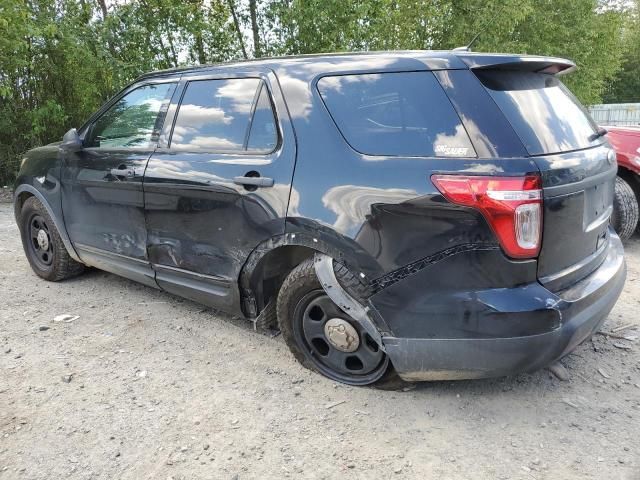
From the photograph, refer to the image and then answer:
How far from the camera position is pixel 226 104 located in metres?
3.40

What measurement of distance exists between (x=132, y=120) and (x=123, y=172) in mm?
426

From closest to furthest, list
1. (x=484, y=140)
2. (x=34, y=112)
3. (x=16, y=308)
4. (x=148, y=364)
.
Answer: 1. (x=484, y=140)
2. (x=148, y=364)
3. (x=16, y=308)
4. (x=34, y=112)

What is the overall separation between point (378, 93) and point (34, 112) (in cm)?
895

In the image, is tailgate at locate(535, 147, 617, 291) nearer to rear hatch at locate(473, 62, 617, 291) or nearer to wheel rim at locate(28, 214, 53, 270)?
rear hatch at locate(473, 62, 617, 291)

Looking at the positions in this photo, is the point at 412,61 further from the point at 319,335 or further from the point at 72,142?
the point at 72,142

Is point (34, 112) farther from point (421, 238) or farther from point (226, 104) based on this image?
point (421, 238)

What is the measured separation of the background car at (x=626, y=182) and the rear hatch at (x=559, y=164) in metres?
2.65

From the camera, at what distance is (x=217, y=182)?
3.28 meters

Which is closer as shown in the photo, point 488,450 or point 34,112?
point 488,450

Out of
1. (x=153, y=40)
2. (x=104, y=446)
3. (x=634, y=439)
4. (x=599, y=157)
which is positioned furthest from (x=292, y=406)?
(x=153, y=40)

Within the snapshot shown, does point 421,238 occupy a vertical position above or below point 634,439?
above

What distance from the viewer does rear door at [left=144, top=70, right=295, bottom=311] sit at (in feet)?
10.1

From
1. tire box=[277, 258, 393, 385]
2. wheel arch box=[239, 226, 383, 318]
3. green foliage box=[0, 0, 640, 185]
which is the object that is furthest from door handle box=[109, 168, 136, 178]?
green foliage box=[0, 0, 640, 185]

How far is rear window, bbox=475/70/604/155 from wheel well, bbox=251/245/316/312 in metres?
1.26
